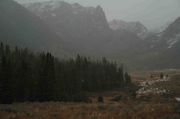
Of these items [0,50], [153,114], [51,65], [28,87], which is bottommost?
[153,114]

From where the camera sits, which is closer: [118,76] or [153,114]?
[153,114]

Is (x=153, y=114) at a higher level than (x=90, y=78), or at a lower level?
lower

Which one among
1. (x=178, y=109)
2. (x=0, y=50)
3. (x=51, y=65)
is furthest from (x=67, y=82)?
(x=178, y=109)

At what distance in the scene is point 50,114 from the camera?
3375cm

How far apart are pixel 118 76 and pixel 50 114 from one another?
134281 mm

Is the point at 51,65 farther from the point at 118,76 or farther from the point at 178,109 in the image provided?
the point at 118,76

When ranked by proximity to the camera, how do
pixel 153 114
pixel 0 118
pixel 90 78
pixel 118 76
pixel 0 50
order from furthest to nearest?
pixel 118 76, pixel 0 50, pixel 90 78, pixel 153 114, pixel 0 118

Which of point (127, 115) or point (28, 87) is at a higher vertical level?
point (28, 87)

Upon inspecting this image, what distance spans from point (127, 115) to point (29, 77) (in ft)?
181

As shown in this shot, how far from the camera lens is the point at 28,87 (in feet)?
260

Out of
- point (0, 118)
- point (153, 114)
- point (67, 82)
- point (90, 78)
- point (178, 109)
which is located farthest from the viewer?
point (90, 78)

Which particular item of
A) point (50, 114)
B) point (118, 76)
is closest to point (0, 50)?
point (118, 76)

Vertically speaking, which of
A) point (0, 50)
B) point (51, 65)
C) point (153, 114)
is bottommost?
point (153, 114)

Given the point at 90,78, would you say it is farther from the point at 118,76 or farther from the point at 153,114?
the point at 153,114
